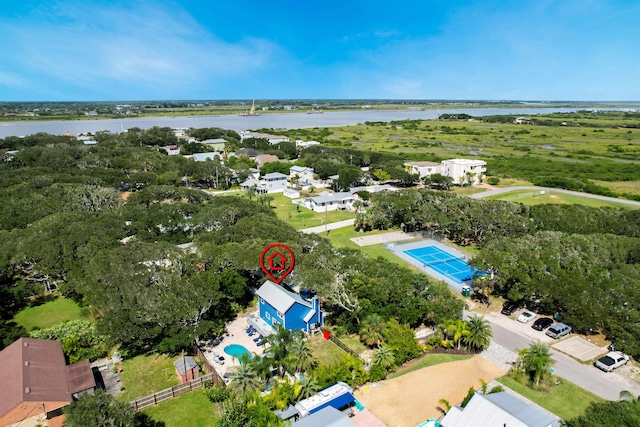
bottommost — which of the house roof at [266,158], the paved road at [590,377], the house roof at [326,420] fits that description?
the paved road at [590,377]

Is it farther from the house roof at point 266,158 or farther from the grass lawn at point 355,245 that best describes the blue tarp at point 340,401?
the house roof at point 266,158

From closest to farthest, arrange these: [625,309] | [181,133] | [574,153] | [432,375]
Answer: [432,375] < [625,309] < [574,153] < [181,133]

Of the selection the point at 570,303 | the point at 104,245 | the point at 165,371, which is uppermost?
the point at 104,245

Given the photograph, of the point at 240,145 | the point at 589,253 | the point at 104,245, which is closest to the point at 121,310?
the point at 104,245

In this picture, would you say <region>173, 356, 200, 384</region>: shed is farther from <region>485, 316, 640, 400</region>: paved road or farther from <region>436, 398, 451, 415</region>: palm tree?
<region>485, 316, 640, 400</region>: paved road

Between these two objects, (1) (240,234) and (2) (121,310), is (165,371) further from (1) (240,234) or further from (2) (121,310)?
(1) (240,234)

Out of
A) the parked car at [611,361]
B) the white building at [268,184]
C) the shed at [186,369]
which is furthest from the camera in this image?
the white building at [268,184]

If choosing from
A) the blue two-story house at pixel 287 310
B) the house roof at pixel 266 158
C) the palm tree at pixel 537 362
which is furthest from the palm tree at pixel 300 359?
the house roof at pixel 266 158
